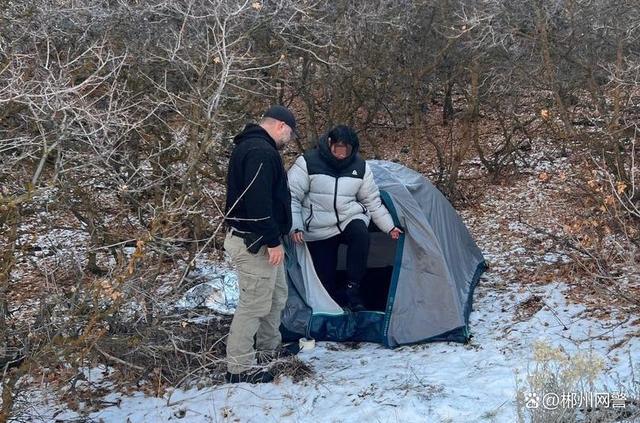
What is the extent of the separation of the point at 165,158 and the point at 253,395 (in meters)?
2.35

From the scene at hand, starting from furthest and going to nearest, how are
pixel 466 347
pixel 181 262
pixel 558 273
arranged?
pixel 181 262 → pixel 558 273 → pixel 466 347

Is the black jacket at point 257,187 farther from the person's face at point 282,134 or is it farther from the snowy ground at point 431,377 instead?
the snowy ground at point 431,377

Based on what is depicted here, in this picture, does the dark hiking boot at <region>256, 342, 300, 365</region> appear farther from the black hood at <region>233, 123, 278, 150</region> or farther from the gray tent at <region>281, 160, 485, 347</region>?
the black hood at <region>233, 123, 278, 150</region>

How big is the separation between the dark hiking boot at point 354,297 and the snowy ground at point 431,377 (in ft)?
0.85

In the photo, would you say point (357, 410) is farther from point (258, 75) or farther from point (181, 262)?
point (258, 75)

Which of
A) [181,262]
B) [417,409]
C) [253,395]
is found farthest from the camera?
[181,262]

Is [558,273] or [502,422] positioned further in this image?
[558,273]

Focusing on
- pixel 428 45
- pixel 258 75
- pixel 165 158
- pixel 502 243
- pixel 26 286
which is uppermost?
pixel 428 45

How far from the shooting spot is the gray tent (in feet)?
16.0

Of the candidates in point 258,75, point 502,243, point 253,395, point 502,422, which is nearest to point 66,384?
point 253,395

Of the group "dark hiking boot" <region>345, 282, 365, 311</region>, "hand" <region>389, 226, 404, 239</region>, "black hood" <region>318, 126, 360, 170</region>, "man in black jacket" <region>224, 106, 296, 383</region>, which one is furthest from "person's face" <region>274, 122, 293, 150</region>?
"dark hiking boot" <region>345, 282, 365, 311</region>

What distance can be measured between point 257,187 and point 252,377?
1166mm

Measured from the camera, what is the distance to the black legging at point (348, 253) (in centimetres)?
506

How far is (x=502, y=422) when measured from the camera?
12.2 ft
